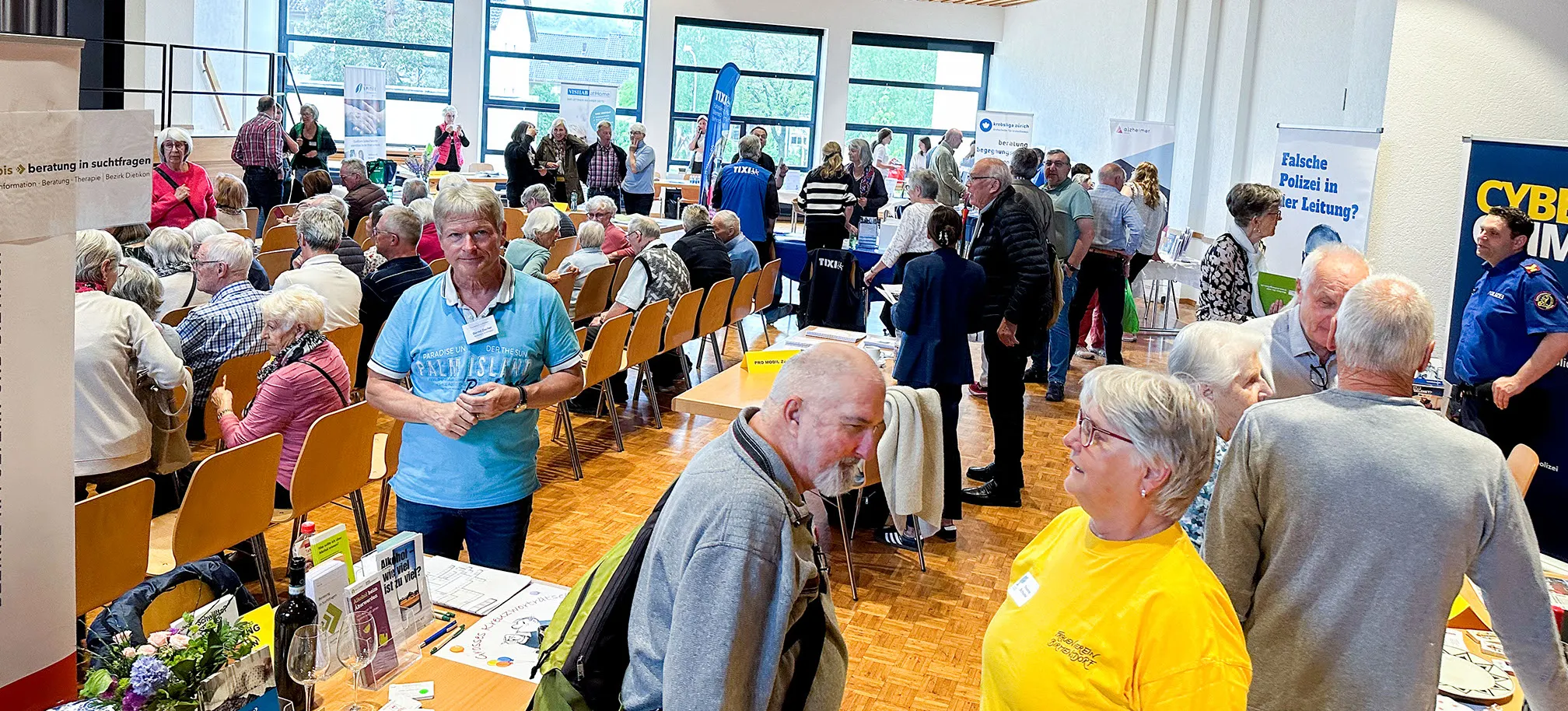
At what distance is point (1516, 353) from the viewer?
5.00 m

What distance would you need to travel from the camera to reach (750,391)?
515 cm

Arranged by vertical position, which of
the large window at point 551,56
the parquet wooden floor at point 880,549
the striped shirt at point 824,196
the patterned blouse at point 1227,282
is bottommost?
the parquet wooden floor at point 880,549

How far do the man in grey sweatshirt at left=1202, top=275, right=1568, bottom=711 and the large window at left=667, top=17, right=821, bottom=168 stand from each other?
1638 cm

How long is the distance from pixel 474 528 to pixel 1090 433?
1814 mm

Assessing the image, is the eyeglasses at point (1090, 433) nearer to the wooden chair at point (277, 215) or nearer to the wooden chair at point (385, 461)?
the wooden chair at point (385, 461)

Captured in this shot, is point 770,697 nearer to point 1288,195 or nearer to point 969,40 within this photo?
point 1288,195

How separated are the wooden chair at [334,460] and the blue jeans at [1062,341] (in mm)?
5065

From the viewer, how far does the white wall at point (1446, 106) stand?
633 centimetres

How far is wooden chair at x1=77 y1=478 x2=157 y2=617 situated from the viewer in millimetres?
3119

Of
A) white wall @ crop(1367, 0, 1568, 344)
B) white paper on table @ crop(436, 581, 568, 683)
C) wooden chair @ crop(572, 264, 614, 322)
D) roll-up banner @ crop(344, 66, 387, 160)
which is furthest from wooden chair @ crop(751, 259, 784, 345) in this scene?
roll-up banner @ crop(344, 66, 387, 160)

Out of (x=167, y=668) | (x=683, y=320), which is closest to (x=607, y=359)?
(x=683, y=320)

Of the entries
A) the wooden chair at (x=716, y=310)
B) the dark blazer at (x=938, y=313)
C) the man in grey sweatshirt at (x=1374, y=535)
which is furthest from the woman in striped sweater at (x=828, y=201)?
the man in grey sweatshirt at (x=1374, y=535)

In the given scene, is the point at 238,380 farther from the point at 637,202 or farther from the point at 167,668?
the point at 637,202

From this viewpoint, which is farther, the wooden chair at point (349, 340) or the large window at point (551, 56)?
the large window at point (551, 56)
